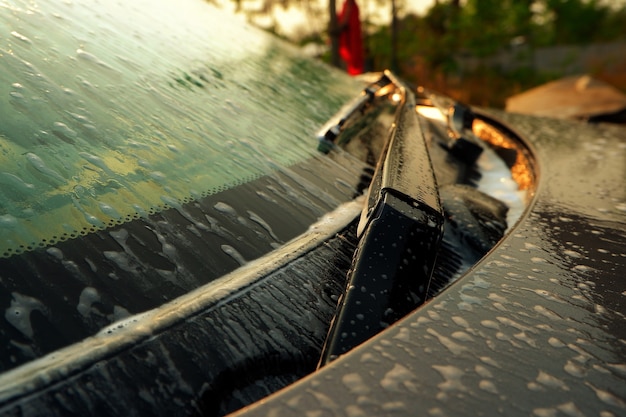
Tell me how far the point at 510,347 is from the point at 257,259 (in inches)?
15.6

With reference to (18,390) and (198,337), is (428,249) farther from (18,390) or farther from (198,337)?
(18,390)

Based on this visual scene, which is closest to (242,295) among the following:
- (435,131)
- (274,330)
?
(274,330)

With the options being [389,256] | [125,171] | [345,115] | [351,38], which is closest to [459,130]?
[345,115]

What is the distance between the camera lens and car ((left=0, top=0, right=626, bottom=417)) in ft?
1.93

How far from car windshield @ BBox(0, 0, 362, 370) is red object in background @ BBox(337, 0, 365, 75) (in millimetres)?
5993

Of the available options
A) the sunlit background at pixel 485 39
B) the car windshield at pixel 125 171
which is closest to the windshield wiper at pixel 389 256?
the car windshield at pixel 125 171

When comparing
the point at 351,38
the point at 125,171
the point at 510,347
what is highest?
the point at 351,38

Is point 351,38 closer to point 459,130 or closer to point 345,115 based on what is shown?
point 459,130

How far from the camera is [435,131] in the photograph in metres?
1.76

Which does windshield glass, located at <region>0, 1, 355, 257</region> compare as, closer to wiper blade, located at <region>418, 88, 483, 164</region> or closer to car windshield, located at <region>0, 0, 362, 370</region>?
car windshield, located at <region>0, 0, 362, 370</region>

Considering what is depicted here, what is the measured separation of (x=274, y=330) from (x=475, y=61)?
17.1m

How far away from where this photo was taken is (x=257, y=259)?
0.86 meters

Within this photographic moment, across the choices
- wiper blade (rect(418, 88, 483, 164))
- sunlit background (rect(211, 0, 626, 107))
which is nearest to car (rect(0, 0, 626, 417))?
wiper blade (rect(418, 88, 483, 164))

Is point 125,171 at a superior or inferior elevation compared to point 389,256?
superior
